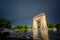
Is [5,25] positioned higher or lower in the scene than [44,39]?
higher

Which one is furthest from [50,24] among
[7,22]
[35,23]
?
[35,23]

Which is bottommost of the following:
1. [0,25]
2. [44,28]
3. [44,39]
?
[44,39]

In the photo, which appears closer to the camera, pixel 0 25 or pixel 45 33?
pixel 45 33

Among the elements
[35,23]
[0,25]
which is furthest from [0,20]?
[35,23]

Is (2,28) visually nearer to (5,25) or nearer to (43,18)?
(5,25)

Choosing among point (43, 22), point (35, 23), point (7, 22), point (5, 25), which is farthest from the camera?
point (5, 25)

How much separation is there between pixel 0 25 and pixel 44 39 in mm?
10112

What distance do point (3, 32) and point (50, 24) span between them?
335cm

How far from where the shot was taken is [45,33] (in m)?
1.98

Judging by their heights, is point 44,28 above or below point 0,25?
below

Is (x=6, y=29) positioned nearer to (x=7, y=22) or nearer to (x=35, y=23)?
(x=7, y=22)

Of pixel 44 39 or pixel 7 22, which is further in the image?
pixel 7 22

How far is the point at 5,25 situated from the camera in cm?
1230

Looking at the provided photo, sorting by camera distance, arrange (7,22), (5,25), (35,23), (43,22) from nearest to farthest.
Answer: (43,22)
(35,23)
(7,22)
(5,25)
